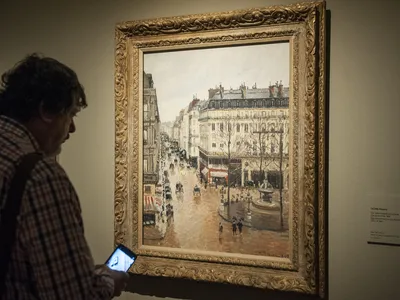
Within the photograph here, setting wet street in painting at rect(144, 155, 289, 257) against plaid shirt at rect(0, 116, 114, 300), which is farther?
wet street in painting at rect(144, 155, 289, 257)

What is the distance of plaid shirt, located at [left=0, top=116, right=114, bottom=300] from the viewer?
0.79 m

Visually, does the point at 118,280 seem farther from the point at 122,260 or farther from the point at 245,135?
the point at 245,135

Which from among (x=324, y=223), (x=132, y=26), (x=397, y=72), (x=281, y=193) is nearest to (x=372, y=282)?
(x=324, y=223)

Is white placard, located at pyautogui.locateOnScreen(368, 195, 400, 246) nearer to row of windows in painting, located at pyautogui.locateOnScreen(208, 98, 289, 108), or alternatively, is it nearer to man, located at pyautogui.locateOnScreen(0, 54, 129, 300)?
row of windows in painting, located at pyautogui.locateOnScreen(208, 98, 289, 108)

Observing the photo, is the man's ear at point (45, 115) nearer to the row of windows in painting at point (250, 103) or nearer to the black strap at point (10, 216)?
the black strap at point (10, 216)

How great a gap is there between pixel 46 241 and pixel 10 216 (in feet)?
0.27

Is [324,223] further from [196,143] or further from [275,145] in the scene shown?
[196,143]

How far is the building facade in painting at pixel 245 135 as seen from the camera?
1425 mm

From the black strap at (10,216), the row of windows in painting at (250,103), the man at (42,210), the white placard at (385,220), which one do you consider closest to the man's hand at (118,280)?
the man at (42,210)

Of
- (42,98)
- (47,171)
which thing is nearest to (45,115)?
(42,98)

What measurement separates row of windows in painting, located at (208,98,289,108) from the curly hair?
25.3 inches

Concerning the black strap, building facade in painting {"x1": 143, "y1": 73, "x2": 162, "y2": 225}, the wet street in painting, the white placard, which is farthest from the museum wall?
the black strap

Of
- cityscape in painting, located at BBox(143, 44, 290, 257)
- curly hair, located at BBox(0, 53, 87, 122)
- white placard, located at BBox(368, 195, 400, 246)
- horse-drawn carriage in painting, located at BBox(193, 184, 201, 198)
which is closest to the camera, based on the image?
curly hair, located at BBox(0, 53, 87, 122)

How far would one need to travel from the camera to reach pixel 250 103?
1.46 meters
